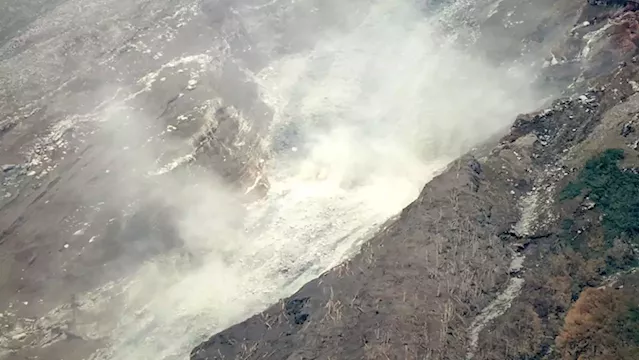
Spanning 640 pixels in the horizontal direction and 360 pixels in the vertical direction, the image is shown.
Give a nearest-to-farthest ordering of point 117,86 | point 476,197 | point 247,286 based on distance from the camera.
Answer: point 476,197, point 247,286, point 117,86

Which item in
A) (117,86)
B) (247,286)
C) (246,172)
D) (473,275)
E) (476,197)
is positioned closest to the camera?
(473,275)

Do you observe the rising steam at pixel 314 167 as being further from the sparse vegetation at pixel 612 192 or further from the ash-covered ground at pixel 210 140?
the sparse vegetation at pixel 612 192

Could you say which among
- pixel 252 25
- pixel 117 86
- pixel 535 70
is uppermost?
pixel 117 86

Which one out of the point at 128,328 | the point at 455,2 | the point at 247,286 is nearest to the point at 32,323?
Answer: the point at 128,328

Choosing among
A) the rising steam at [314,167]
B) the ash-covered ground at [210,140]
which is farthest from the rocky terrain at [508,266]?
the ash-covered ground at [210,140]

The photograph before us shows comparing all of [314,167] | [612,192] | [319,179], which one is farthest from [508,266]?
[314,167]

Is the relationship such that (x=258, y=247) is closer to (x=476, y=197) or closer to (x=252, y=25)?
(x=476, y=197)

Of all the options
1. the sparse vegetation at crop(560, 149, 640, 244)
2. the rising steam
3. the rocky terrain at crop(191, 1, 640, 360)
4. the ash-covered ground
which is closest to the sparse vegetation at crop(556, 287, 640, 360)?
the rocky terrain at crop(191, 1, 640, 360)

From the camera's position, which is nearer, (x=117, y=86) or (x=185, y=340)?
(x=185, y=340)
